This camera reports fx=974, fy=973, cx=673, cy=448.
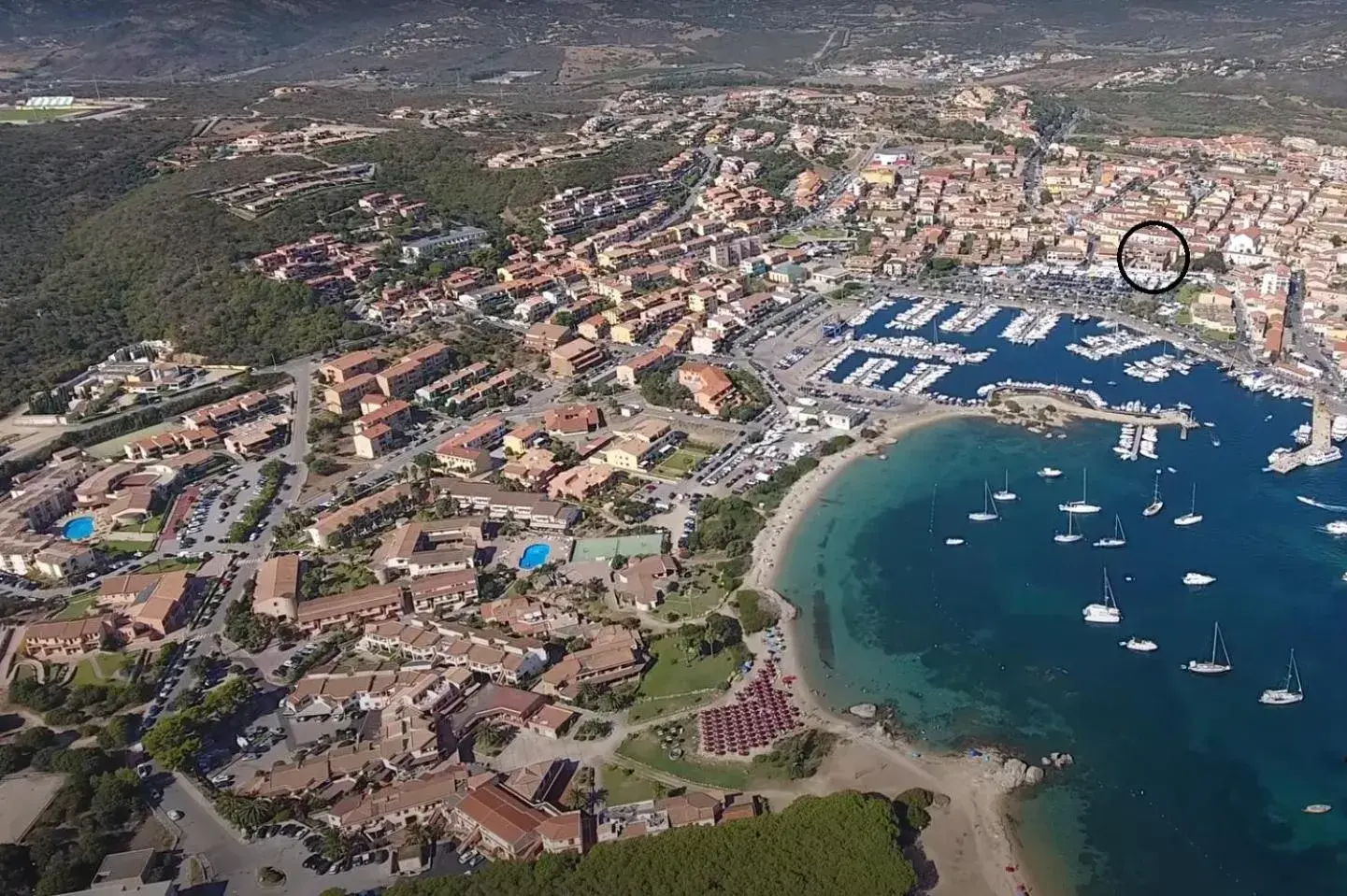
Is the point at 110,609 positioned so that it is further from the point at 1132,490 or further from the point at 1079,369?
the point at 1079,369

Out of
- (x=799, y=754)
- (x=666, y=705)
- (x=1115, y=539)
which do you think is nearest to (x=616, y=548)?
(x=666, y=705)

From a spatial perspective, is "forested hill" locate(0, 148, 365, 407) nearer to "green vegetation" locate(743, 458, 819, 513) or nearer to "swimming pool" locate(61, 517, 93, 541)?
"swimming pool" locate(61, 517, 93, 541)

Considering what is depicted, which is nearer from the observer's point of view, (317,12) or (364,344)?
(364,344)

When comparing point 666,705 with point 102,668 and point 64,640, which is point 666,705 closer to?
point 102,668

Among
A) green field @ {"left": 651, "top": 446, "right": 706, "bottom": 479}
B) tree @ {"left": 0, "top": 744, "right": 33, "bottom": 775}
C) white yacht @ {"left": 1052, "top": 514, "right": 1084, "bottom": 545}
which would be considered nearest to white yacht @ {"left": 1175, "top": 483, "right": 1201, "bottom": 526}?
white yacht @ {"left": 1052, "top": 514, "right": 1084, "bottom": 545}

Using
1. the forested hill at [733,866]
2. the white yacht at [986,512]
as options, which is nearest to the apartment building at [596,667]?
the forested hill at [733,866]

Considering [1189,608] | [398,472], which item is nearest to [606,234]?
[398,472]

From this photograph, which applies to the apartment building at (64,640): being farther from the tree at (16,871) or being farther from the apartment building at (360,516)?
the tree at (16,871)

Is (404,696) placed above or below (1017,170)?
below
